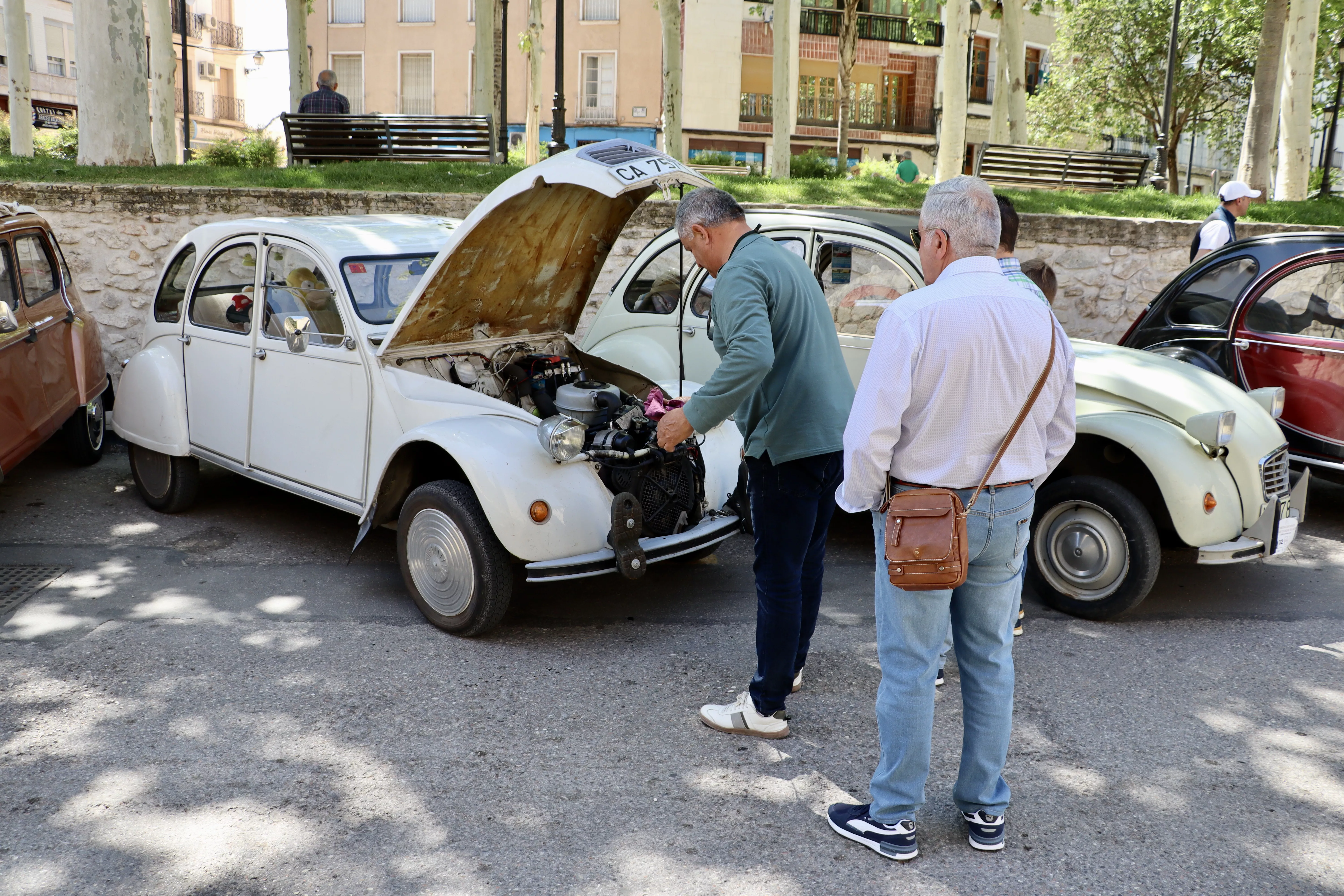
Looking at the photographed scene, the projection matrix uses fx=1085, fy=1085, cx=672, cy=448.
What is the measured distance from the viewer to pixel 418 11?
40094 mm

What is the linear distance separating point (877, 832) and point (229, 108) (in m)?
60.7

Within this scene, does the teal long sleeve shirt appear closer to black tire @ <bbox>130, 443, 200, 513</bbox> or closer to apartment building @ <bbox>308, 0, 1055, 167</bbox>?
black tire @ <bbox>130, 443, 200, 513</bbox>

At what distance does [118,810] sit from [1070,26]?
34734 mm

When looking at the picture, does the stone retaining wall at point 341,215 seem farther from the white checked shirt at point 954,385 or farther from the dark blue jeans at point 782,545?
the white checked shirt at point 954,385

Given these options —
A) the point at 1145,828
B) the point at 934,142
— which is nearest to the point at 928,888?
the point at 1145,828

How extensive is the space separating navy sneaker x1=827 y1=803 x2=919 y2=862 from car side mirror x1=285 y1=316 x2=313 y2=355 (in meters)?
3.46

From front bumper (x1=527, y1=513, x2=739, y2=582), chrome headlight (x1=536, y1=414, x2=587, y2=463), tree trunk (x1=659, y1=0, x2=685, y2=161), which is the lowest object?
front bumper (x1=527, y1=513, x2=739, y2=582)

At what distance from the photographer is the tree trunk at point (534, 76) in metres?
20.9

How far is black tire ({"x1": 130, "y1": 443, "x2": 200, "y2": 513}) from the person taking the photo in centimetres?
649

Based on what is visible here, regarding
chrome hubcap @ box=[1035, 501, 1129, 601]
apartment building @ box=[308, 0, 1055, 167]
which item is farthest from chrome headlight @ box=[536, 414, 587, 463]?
apartment building @ box=[308, 0, 1055, 167]

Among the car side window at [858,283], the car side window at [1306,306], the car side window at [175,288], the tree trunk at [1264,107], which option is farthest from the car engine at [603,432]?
the tree trunk at [1264,107]

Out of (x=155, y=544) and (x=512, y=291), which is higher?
(x=512, y=291)

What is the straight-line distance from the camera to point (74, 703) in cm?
414

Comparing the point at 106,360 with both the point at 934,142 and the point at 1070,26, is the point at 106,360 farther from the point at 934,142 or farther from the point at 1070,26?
the point at 934,142
